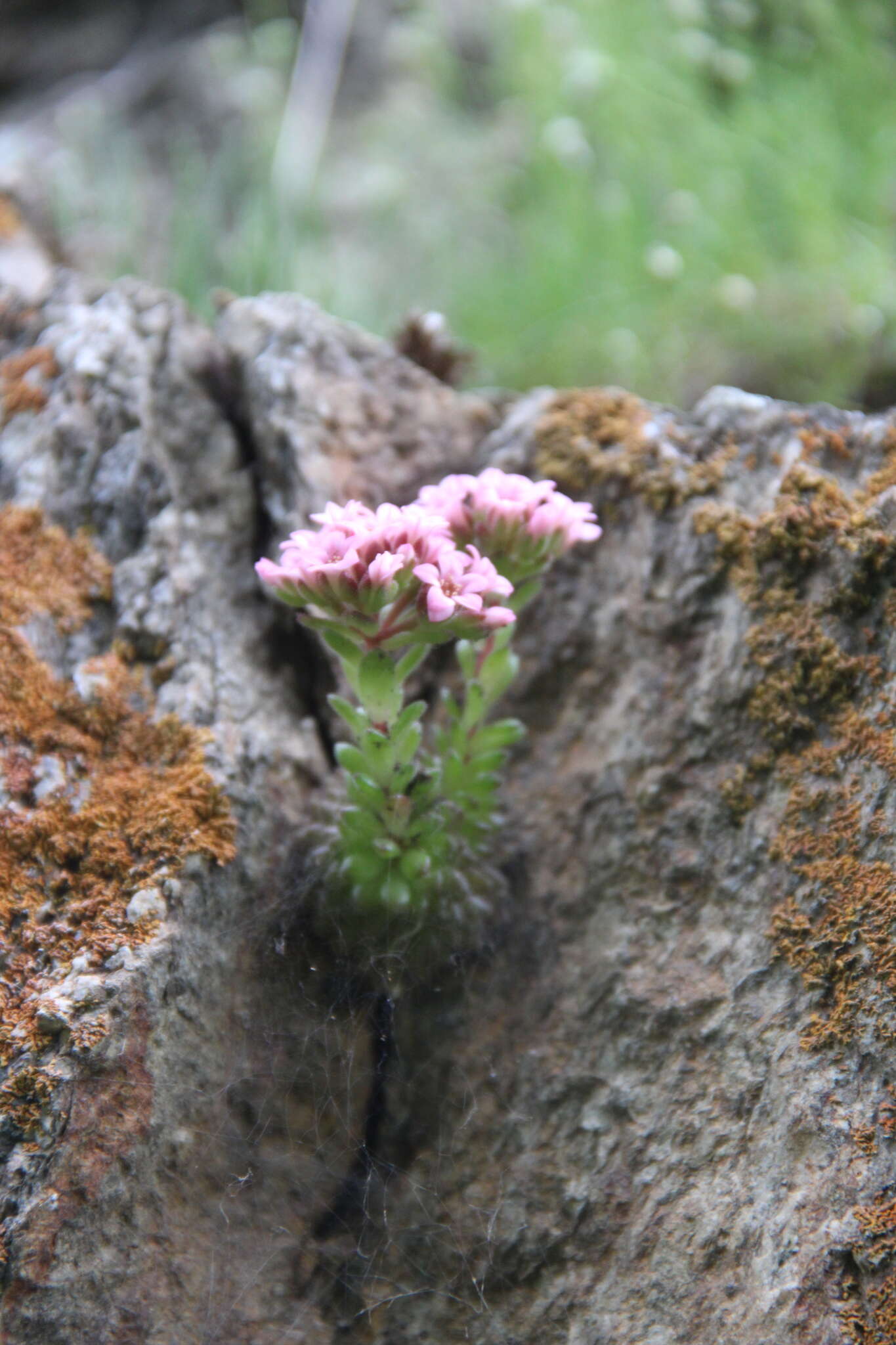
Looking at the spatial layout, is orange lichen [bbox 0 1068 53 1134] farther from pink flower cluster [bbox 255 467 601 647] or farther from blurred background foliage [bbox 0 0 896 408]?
blurred background foliage [bbox 0 0 896 408]

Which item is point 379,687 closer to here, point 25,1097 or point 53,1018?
point 53,1018

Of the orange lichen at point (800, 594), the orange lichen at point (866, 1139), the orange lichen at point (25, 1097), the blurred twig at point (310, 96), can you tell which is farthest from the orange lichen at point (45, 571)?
the blurred twig at point (310, 96)

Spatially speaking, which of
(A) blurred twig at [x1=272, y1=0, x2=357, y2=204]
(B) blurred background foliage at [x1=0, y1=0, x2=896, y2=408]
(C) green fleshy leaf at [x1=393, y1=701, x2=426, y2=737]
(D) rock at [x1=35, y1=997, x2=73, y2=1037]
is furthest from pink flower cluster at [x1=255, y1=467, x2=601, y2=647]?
(A) blurred twig at [x1=272, y1=0, x2=357, y2=204]

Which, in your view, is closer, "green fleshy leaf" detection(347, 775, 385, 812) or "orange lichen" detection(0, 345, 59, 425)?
"green fleshy leaf" detection(347, 775, 385, 812)

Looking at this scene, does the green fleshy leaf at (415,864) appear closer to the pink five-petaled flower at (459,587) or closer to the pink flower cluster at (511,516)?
the pink five-petaled flower at (459,587)

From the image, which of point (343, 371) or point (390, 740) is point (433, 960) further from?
point (343, 371)

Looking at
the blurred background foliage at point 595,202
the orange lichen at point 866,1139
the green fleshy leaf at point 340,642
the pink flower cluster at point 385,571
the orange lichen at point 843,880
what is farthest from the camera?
the blurred background foliage at point 595,202
